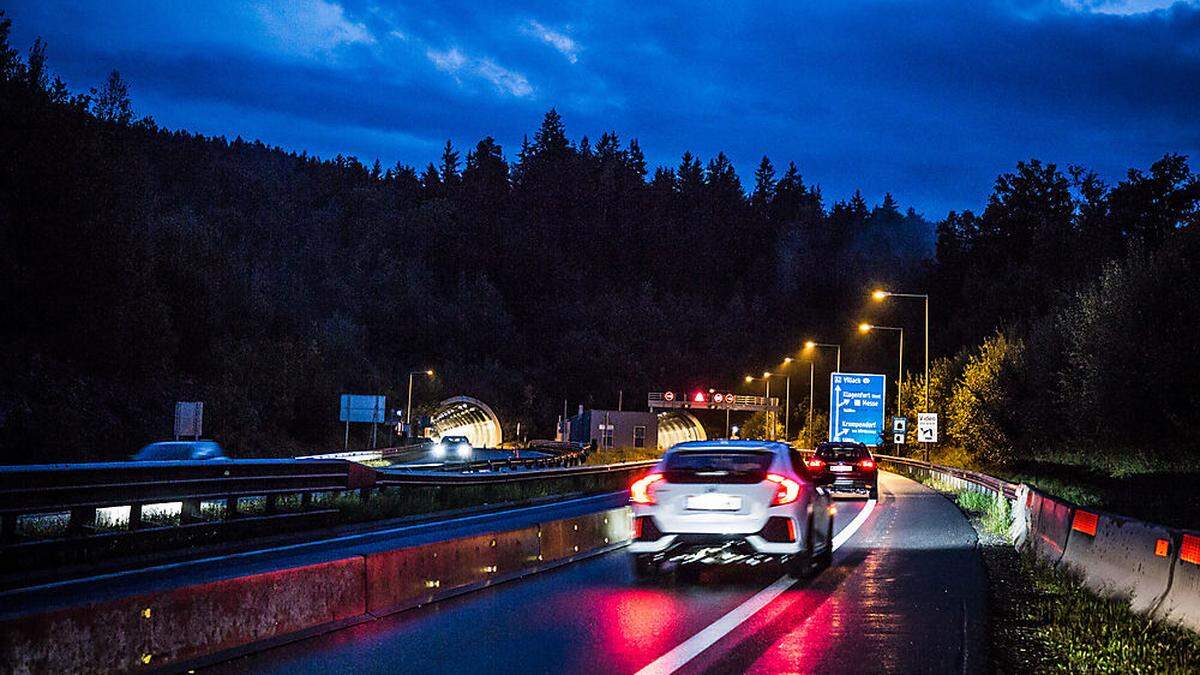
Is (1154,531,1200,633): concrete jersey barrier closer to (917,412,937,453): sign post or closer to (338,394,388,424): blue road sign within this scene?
(917,412,937,453): sign post

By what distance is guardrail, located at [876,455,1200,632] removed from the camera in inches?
379

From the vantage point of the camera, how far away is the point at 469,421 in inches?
5037

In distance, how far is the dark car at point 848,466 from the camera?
3512 cm

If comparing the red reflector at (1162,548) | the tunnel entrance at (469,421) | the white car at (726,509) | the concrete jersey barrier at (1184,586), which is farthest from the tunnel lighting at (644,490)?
the tunnel entrance at (469,421)

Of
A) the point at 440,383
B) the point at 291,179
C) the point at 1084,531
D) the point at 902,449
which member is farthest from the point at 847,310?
the point at 1084,531

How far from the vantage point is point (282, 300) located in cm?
10550

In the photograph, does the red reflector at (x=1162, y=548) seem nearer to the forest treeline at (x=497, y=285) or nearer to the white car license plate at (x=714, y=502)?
the white car license plate at (x=714, y=502)

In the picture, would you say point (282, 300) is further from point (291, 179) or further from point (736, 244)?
point (736, 244)

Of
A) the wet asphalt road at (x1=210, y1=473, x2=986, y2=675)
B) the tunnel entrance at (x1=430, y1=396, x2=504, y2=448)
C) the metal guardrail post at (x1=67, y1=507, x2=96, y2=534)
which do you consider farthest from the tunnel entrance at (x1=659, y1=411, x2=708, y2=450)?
the wet asphalt road at (x1=210, y1=473, x2=986, y2=675)

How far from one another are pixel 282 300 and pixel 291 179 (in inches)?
2450

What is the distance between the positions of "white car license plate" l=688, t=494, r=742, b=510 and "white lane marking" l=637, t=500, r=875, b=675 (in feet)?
3.20

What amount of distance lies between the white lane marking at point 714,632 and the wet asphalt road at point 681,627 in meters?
0.03

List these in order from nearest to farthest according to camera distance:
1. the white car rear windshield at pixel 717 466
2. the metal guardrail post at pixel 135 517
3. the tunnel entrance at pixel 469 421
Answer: the white car rear windshield at pixel 717 466
the metal guardrail post at pixel 135 517
the tunnel entrance at pixel 469 421

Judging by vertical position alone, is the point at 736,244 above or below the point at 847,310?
above
